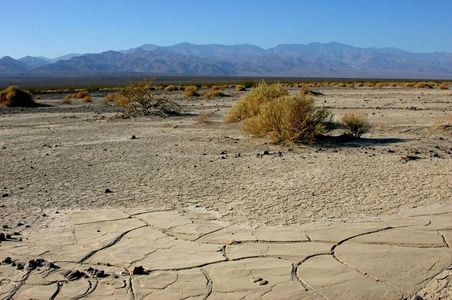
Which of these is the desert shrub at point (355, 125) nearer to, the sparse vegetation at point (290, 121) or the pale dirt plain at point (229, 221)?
the sparse vegetation at point (290, 121)

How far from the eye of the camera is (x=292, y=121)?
12.7 meters

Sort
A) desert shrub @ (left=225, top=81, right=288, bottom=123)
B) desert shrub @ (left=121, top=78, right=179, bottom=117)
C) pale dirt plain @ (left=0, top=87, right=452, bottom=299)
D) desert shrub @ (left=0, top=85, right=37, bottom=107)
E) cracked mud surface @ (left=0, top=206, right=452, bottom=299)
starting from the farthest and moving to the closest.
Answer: desert shrub @ (left=0, top=85, right=37, bottom=107), desert shrub @ (left=121, top=78, right=179, bottom=117), desert shrub @ (left=225, top=81, right=288, bottom=123), pale dirt plain @ (left=0, top=87, right=452, bottom=299), cracked mud surface @ (left=0, top=206, right=452, bottom=299)

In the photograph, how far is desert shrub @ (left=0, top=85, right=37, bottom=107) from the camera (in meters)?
29.2

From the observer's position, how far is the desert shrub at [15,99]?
29.2m

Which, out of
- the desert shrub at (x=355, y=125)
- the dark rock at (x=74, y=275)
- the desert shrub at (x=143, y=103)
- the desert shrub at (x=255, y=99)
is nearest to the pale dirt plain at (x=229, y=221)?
the dark rock at (x=74, y=275)

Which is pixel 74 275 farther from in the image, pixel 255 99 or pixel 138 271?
pixel 255 99

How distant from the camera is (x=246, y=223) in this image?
6.27 meters

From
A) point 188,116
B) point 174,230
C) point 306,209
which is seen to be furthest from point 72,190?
point 188,116

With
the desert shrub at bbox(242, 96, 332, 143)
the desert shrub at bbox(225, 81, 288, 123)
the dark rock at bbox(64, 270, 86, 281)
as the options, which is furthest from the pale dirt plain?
the desert shrub at bbox(225, 81, 288, 123)

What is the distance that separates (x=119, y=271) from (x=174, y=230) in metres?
1.33

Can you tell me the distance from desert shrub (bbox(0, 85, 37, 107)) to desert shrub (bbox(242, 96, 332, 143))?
837 inches

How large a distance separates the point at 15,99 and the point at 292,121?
893 inches

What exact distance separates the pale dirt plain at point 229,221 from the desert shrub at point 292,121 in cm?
43

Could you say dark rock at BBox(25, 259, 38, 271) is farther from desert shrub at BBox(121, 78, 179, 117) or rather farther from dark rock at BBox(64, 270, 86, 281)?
desert shrub at BBox(121, 78, 179, 117)
